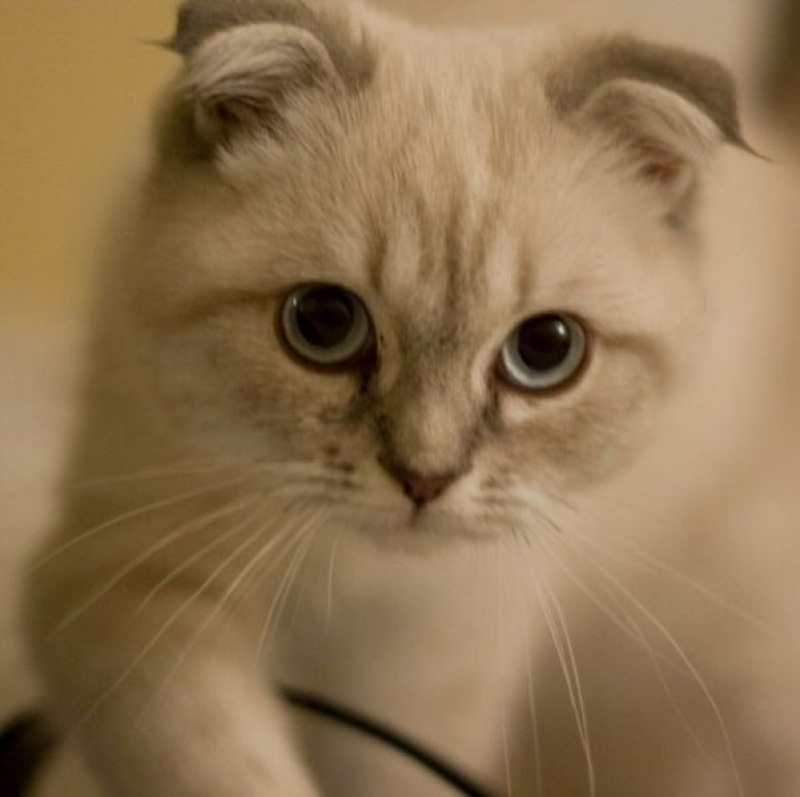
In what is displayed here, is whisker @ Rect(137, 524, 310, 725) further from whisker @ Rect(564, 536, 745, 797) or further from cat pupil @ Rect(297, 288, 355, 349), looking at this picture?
whisker @ Rect(564, 536, 745, 797)

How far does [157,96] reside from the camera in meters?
0.89

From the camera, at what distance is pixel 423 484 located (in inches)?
29.8

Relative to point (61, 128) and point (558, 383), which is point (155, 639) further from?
point (61, 128)

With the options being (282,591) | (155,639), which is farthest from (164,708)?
(282,591)

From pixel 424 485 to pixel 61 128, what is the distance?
51 centimetres

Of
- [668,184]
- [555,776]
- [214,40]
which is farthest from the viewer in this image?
[555,776]

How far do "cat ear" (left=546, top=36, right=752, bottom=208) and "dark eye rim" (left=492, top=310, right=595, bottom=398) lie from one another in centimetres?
14

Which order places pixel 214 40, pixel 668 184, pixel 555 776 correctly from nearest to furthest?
pixel 214 40
pixel 668 184
pixel 555 776

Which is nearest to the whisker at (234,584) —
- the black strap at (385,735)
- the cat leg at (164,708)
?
the cat leg at (164,708)

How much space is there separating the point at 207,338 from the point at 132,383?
4.7 inches

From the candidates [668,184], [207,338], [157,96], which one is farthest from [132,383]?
[668,184]

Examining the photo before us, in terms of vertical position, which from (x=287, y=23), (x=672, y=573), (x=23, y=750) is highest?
(x=287, y=23)

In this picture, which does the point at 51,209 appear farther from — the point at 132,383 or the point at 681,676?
the point at 681,676

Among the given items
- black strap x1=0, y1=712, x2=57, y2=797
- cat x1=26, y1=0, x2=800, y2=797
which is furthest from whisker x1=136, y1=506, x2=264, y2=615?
black strap x1=0, y1=712, x2=57, y2=797
